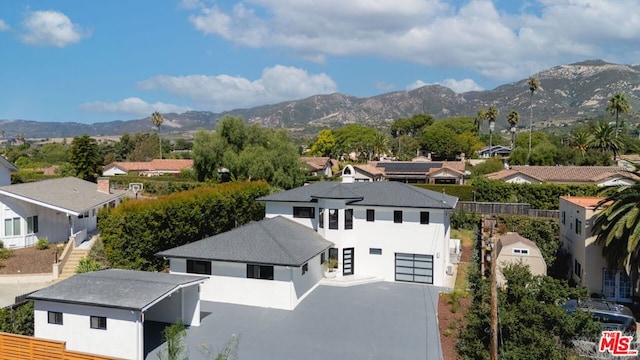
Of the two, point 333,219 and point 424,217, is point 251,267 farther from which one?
point 424,217

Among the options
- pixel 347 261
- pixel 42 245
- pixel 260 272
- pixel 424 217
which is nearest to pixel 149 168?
pixel 42 245

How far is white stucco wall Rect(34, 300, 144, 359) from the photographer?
1606 centimetres

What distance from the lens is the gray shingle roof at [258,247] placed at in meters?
22.5

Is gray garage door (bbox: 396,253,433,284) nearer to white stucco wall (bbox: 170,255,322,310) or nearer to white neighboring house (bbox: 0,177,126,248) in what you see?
white stucco wall (bbox: 170,255,322,310)

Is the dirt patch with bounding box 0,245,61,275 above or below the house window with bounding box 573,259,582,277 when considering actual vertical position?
above

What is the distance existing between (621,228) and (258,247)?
1847 centimetres

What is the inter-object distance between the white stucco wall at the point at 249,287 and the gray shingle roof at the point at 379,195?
7.25 meters

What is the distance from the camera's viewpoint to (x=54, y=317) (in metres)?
17.1

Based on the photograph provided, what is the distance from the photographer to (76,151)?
50.8 m

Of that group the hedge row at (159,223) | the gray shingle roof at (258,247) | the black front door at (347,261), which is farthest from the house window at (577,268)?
the hedge row at (159,223)

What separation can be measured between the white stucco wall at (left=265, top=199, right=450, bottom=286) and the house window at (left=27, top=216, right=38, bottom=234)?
17837 millimetres

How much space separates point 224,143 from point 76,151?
15.4 meters

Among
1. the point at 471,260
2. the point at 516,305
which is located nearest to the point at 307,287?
the point at 516,305

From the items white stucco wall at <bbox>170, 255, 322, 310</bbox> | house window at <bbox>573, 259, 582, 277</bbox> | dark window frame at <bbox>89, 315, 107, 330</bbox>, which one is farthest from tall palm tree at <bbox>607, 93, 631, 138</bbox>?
dark window frame at <bbox>89, 315, 107, 330</bbox>
